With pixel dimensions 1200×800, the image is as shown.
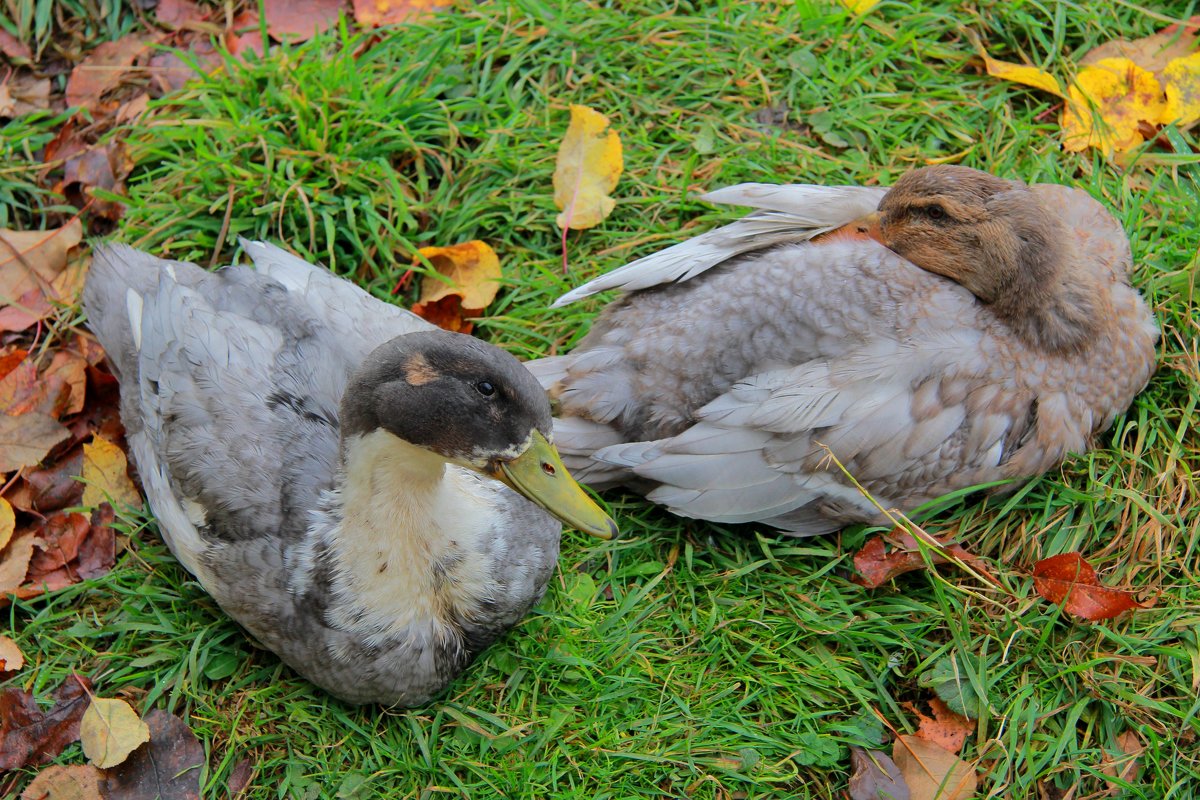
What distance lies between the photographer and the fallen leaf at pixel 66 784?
280 centimetres

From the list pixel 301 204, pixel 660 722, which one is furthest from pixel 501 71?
pixel 660 722

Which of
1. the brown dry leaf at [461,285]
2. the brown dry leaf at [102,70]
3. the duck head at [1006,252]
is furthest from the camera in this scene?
the brown dry leaf at [102,70]

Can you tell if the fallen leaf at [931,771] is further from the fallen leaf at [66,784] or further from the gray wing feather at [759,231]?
the fallen leaf at [66,784]

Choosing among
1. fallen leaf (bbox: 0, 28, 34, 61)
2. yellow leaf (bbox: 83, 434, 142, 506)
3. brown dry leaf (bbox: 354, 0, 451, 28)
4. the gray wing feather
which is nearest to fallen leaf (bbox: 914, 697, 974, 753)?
the gray wing feather

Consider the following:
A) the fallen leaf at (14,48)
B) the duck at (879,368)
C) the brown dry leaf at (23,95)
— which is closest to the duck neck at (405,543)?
the duck at (879,368)

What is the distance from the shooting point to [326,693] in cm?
300

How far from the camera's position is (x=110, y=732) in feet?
9.43

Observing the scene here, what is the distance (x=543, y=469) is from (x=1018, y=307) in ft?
4.54

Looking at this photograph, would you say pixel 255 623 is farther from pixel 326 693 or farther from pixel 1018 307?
pixel 1018 307

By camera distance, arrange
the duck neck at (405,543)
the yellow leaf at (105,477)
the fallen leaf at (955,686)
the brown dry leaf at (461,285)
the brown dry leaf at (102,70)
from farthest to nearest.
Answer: the brown dry leaf at (102,70) → the brown dry leaf at (461,285) → the yellow leaf at (105,477) → the fallen leaf at (955,686) → the duck neck at (405,543)

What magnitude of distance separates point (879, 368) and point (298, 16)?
257 cm

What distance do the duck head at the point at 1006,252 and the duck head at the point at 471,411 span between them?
1.25m

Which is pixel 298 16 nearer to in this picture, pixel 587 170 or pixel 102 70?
pixel 102 70

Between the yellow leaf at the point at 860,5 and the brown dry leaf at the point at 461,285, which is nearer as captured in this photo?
the brown dry leaf at the point at 461,285
